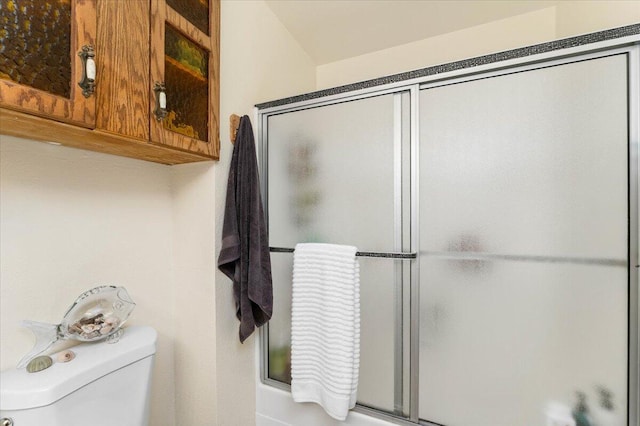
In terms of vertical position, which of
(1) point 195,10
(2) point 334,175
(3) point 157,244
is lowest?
(3) point 157,244

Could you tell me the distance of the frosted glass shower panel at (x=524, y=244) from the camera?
0.90 m

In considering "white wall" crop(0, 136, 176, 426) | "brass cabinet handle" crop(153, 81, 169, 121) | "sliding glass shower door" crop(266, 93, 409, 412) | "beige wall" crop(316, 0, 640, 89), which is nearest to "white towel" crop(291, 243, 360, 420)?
"sliding glass shower door" crop(266, 93, 409, 412)

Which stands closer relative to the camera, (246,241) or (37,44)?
(37,44)

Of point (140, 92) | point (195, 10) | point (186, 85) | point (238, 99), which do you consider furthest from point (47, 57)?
point (238, 99)

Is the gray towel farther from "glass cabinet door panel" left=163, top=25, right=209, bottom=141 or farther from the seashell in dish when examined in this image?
the seashell in dish

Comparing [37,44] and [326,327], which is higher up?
[37,44]

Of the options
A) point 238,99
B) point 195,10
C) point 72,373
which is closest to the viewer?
point 72,373

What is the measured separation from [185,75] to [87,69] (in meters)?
A: 0.35

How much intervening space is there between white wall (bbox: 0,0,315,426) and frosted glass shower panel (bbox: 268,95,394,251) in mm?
253

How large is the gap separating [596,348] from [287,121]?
4.45 ft

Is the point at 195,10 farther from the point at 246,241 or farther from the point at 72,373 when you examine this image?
the point at 72,373

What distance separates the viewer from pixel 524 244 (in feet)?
3.26

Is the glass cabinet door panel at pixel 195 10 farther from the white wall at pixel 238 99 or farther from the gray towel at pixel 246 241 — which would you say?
the gray towel at pixel 246 241

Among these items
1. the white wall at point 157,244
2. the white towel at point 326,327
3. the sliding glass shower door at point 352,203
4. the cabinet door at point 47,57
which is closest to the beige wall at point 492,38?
the white wall at point 157,244
